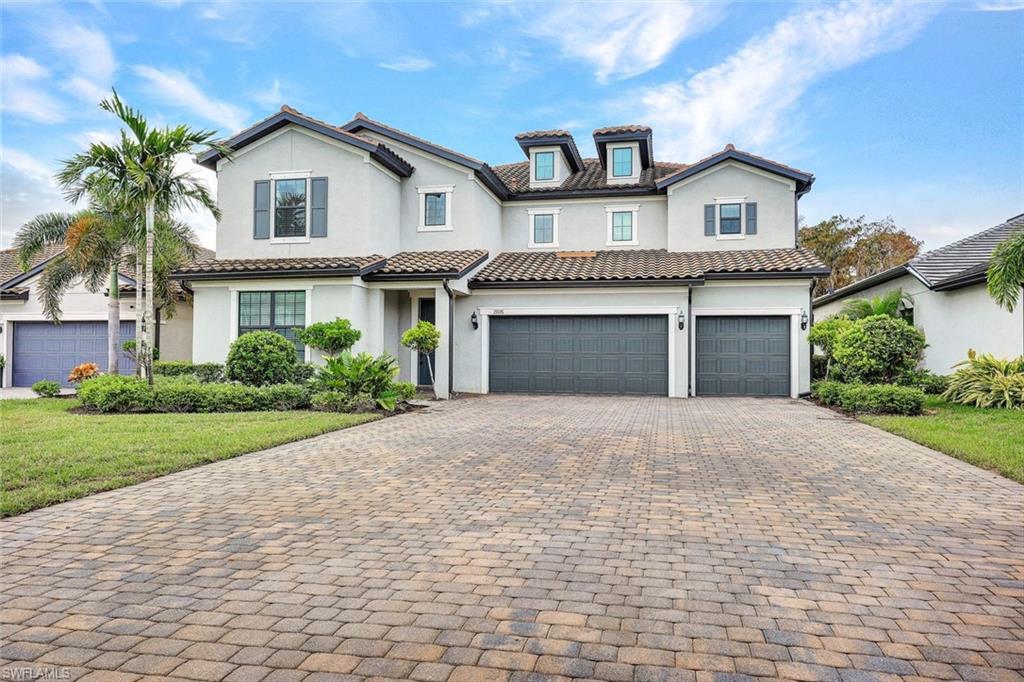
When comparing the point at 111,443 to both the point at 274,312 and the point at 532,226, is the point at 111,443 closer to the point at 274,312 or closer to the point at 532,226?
the point at 274,312

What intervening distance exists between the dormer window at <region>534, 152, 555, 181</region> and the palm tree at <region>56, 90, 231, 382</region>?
10.3 meters

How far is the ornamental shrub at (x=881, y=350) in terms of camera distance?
1372cm

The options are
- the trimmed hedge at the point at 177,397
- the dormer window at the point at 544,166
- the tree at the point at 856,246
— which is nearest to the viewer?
the trimmed hedge at the point at 177,397

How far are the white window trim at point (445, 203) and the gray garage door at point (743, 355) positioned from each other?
763 cm

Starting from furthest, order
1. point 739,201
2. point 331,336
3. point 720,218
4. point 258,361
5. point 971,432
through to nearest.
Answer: point 720,218
point 739,201
point 331,336
point 258,361
point 971,432

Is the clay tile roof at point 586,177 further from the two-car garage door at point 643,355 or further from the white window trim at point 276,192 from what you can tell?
the white window trim at point 276,192

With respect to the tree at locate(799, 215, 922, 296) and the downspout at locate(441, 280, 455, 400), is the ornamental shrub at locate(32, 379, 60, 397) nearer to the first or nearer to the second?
the downspout at locate(441, 280, 455, 400)

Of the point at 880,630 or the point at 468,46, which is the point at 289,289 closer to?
the point at 468,46

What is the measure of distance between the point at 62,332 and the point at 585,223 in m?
17.5

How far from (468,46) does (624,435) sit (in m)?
11.5

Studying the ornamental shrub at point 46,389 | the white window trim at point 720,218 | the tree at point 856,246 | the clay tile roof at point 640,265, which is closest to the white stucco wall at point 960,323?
the clay tile roof at point 640,265

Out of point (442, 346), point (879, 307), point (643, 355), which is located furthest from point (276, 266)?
point (879, 307)

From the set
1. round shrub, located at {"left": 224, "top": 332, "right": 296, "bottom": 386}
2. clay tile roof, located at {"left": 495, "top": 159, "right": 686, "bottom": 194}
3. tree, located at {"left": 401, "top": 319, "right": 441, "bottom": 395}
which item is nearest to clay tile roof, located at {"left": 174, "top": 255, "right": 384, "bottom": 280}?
tree, located at {"left": 401, "top": 319, "right": 441, "bottom": 395}

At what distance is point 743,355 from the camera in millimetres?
17516
